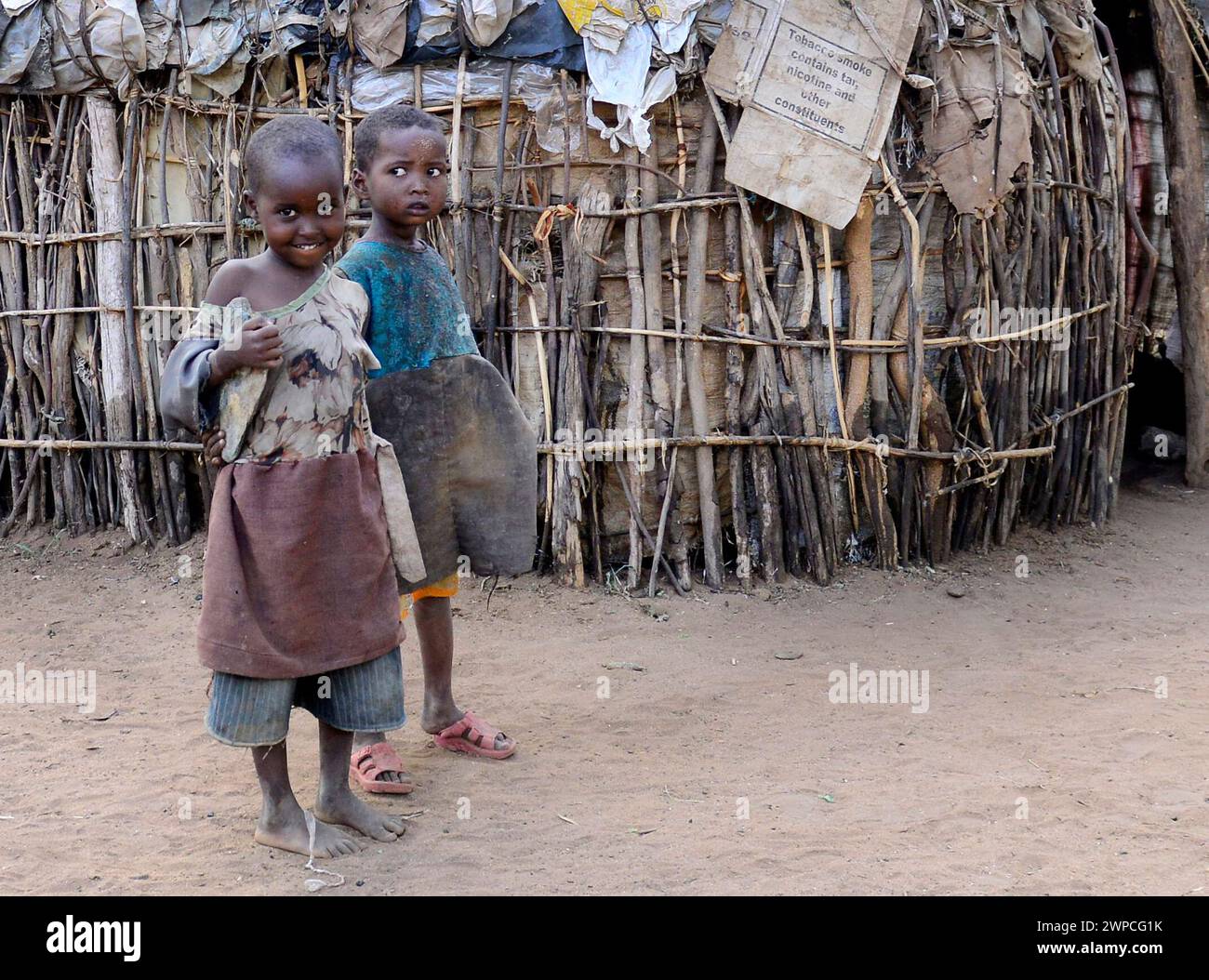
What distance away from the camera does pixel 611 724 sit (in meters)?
3.49

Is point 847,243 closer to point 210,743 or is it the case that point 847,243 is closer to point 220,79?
point 220,79

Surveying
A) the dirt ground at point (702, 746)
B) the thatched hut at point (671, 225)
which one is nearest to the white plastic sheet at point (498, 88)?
the thatched hut at point (671, 225)

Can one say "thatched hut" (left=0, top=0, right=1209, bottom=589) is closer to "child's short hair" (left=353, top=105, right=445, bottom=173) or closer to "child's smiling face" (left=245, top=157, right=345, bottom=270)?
"child's short hair" (left=353, top=105, right=445, bottom=173)

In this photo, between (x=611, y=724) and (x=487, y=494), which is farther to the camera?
(x=611, y=724)

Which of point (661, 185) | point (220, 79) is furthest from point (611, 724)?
point (220, 79)

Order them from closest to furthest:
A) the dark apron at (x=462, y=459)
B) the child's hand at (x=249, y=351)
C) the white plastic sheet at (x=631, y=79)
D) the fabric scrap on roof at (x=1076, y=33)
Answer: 1. the child's hand at (x=249, y=351)
2. the dark apron at (x=462, y=459)
3. the white plastic sheet at (x=631, y=79)
4. the fabric scrap on roof at (x=1076, y=33)

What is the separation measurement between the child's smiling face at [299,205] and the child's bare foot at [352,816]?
4.02ft

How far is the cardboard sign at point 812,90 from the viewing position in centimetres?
450

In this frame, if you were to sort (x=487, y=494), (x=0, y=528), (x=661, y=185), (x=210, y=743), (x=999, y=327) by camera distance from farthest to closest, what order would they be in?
(x=0, y=528)
(x=999, y=327)
(x=661, y=185)
(x=210, y=743)
(x=487, y=494)

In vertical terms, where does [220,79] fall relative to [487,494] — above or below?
above

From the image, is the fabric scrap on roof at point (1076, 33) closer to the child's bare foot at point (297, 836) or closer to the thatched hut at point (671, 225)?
the thatched hut at point (671, 225)

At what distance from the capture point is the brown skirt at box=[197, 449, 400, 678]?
94.0 inches

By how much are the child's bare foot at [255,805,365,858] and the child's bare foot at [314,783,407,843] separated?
0.07 meters

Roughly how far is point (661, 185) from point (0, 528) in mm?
3475
